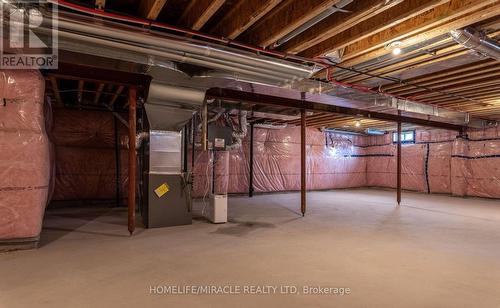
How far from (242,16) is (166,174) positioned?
2.37 m

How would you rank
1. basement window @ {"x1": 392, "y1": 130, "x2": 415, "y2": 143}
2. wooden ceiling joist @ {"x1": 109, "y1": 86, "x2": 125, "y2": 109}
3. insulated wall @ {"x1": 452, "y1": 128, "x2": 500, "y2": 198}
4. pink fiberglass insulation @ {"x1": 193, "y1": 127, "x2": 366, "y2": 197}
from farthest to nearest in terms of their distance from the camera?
basement window @ {"x1": 392, "y1": 130, "x2": 415, "y2": 143}, insulated wall @ {"x1": 452, "y1": 128, "x2": 500, "y2": 198}, pink fiberglass insulation @ {"x1": 193, "y1": 127, "x2": 366, "y2": 197}, wooden ceiling joist @ {"x1": 109, "y1": 86, "x2": 125, "y2": 109}

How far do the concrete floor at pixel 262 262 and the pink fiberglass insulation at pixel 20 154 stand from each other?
0.32 metres

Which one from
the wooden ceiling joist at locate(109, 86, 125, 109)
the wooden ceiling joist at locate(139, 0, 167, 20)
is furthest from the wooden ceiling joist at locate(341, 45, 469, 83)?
the wooden ceiling joist at locate(109, 86, 125, 109)

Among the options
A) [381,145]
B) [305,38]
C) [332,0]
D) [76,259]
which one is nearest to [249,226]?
[76,259]

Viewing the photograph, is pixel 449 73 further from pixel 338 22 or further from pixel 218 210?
pixel 218 210

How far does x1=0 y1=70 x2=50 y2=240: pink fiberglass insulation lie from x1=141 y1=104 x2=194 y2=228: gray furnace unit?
123 centimetres

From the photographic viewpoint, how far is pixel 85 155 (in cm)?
568

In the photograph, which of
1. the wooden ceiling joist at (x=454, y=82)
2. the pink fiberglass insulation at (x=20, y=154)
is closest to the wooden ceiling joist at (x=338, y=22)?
the wooden ceiling joist at (x=454, y=82)

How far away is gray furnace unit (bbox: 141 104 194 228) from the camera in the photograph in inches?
152

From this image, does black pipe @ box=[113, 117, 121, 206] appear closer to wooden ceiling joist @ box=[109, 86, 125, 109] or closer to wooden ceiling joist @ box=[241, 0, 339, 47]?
wooden ceiling joist @ box=[109, 86, 125, 109]

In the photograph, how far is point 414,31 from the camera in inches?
104

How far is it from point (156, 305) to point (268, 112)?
4.56 metres

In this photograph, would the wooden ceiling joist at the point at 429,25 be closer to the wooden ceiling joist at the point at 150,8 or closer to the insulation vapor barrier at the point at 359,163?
the wooden ceiling joist at the point at 150,8

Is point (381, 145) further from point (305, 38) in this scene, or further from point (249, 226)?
point (305, 38)
